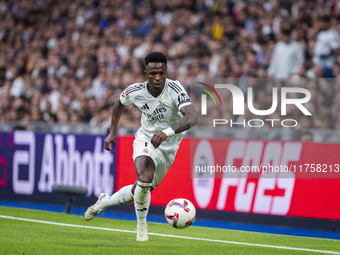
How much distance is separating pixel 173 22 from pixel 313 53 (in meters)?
4.47

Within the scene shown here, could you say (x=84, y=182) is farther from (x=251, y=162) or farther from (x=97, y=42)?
(x=97, y=42)

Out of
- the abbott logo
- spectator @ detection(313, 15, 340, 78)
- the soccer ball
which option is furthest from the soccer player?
spectator @ detection(313, 15, 340, 78)

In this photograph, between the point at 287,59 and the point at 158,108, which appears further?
the point at 287,59

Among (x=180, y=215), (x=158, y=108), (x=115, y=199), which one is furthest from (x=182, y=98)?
(x=115, y=199)

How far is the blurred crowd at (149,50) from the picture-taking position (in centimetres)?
1350

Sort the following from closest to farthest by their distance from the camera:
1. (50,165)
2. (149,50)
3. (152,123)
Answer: (152,123)
(50,165)
(149,50)

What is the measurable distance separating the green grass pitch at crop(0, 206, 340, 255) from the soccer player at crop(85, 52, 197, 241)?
534mm

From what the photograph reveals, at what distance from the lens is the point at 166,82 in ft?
28.2

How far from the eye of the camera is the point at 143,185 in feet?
26.6

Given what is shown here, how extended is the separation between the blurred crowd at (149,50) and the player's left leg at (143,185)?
3659 mm

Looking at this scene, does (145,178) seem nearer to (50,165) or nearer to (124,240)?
(124,240)

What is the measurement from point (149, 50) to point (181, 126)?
345 inches

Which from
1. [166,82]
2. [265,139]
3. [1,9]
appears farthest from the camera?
[1,9]

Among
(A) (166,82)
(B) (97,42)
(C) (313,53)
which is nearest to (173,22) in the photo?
(B) (97,42)
